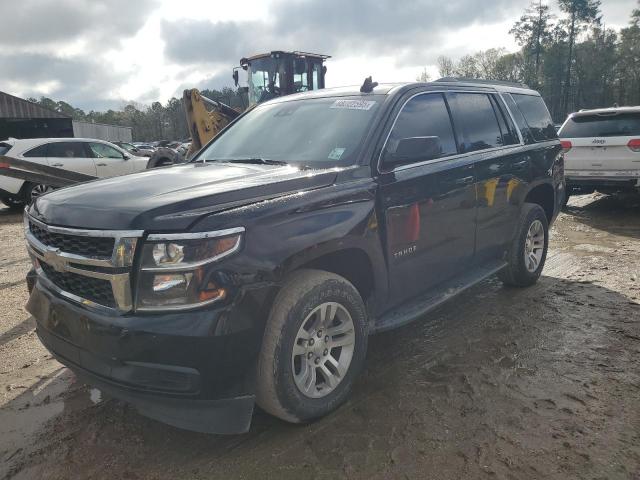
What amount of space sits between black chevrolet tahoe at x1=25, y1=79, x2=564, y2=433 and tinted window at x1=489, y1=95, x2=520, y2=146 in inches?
21.8

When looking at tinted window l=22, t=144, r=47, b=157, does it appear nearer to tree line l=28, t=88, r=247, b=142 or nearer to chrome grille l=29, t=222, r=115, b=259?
chrome grille l=29, t=222, r=115, b=259

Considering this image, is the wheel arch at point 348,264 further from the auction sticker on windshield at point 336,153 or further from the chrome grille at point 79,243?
the chrome grille at point 79,243

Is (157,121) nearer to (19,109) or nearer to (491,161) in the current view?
(19,109)

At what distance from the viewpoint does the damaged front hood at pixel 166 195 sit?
2.37 m

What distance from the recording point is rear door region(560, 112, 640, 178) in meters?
8.55

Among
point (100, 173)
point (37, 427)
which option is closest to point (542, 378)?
point (37, 427)

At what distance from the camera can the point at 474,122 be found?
4309 mm

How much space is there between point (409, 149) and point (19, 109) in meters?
42.7

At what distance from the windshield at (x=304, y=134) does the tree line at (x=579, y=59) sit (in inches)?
2222

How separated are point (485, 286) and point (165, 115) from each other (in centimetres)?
9134

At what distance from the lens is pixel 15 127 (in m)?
37.1

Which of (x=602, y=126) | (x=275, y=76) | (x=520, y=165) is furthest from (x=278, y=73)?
(x=520, y=165)

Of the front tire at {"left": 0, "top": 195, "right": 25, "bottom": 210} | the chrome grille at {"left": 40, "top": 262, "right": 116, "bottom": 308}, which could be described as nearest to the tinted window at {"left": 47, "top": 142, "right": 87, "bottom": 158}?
the front tire at {"left": 0, "top": 195, "right": 25, "bottom": 210}

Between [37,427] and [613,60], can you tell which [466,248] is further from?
[613,60]
